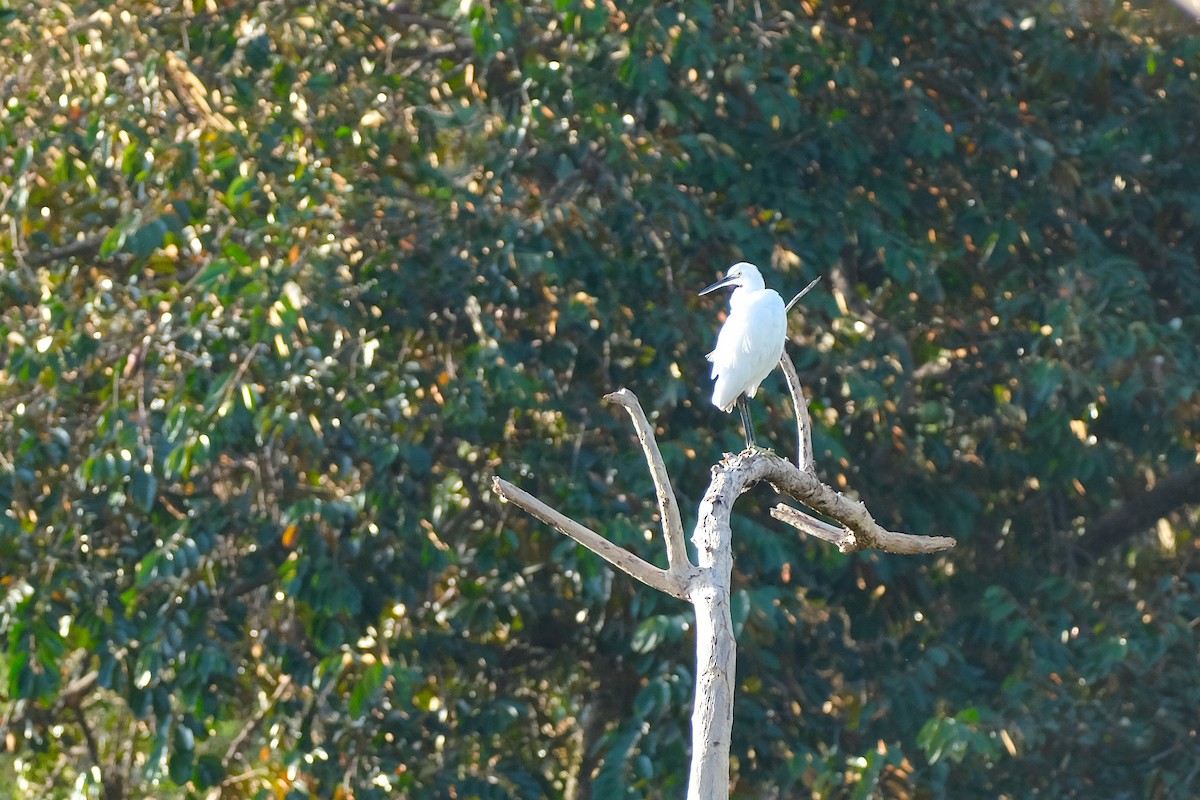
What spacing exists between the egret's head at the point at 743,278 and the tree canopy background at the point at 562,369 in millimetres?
326

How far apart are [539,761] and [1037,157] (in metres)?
2.60

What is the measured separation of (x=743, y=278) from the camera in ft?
15.2

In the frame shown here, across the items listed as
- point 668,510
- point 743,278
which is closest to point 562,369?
point 743,278

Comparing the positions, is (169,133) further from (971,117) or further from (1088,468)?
(1088,468)

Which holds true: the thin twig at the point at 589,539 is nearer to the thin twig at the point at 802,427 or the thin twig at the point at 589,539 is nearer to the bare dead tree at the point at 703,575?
the bare dead tree at the point at 703,575

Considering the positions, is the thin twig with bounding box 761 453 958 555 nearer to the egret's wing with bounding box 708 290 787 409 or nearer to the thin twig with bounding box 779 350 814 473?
the thin twig with bounding box 779 350 814 473

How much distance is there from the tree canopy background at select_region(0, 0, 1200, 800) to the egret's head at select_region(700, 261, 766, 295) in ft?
1.07

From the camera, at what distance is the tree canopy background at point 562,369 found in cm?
486

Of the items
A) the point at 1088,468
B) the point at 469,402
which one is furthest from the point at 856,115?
the point at 469,402

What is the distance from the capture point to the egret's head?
457 centimetres

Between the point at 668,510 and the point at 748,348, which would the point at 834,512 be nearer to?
the point at 668,510

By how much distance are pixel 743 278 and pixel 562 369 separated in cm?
78

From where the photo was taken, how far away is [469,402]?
187 inches

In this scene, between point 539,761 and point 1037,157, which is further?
point 539,761
